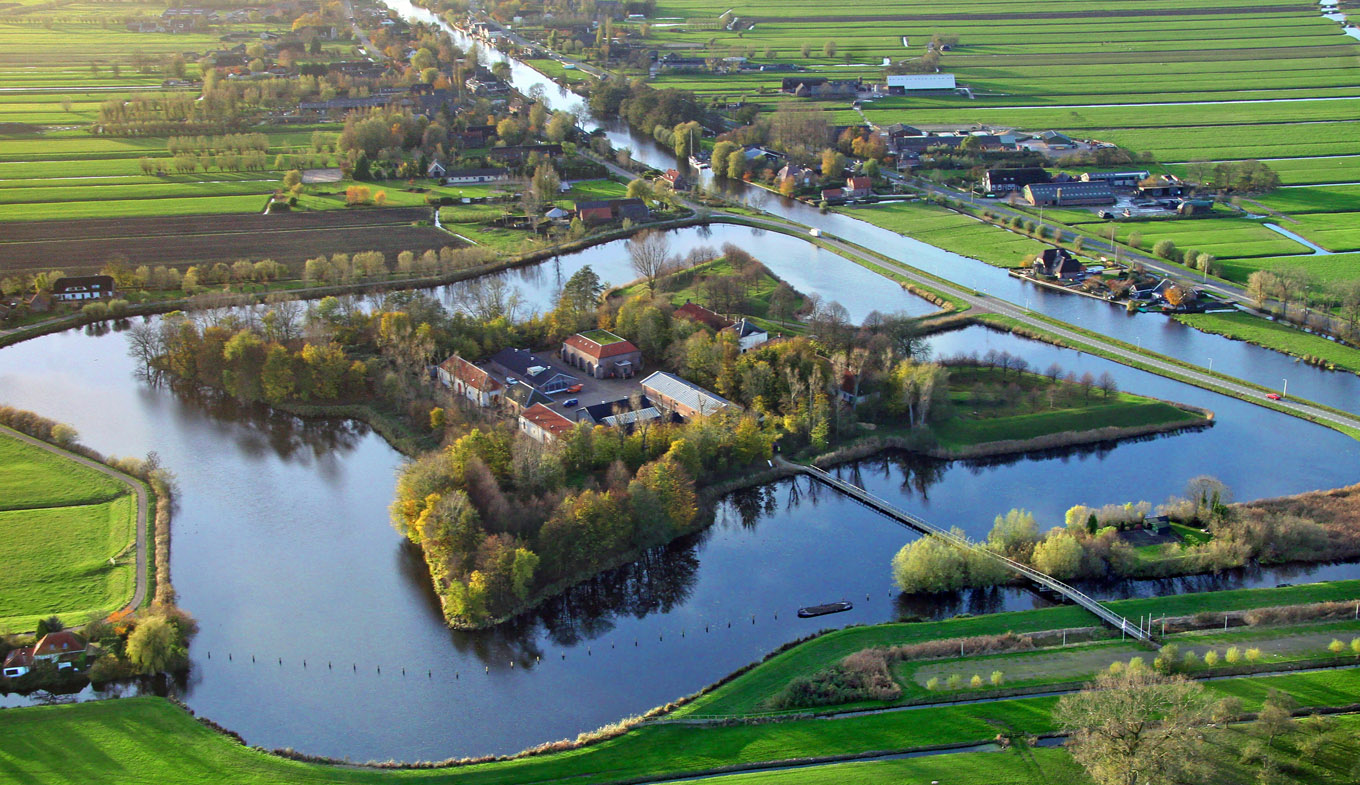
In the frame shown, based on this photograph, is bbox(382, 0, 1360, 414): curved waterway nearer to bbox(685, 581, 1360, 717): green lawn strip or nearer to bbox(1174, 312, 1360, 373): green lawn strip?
bbox(1174, 312, 1360, 373): green lawn strip

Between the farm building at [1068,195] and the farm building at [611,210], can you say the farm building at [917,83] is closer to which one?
the farm building at [1068,195]

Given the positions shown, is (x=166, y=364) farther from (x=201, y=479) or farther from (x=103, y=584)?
(x=103, y=584)

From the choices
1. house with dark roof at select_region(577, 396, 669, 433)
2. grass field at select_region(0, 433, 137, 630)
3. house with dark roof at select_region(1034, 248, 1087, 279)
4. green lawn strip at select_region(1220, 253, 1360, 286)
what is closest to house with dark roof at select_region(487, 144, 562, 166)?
house with dark roof at select_region(1034, 248, 1087, 279)

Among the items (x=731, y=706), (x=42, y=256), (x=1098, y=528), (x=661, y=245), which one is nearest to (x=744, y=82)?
(x=661, y=245)

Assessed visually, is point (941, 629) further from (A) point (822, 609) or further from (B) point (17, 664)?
(B) point (17, 664)

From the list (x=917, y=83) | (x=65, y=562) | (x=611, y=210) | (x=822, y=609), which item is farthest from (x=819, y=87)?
(x=65, y=562)

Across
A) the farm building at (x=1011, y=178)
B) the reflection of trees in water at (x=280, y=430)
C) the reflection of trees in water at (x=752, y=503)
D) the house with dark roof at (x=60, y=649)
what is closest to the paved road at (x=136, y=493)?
the house with dark roof at (x=60, y=649)
